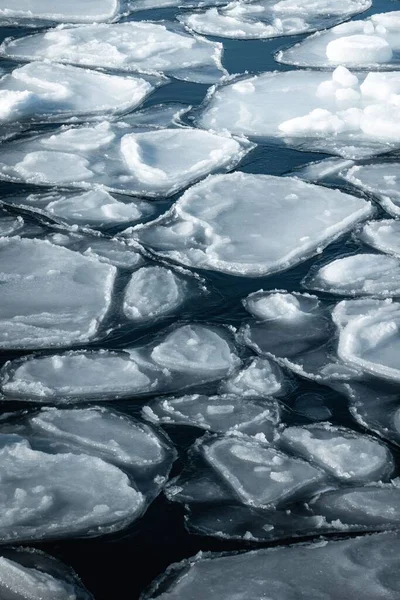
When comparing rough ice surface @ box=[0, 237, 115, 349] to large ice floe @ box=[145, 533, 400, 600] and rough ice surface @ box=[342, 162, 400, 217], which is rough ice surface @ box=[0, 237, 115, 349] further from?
rough ice surface @ box=[342, 162, 400, 217]

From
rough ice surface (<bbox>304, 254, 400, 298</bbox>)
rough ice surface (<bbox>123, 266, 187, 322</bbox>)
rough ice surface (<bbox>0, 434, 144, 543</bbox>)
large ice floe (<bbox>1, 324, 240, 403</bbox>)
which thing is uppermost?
rough ice surface (<bbox>0, 434, 144, 543</bbox>)

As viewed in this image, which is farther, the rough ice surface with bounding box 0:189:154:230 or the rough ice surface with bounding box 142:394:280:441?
the rough ice surface with bounding box 0:189:154:230

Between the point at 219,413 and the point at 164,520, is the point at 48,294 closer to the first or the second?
the point at 219,413

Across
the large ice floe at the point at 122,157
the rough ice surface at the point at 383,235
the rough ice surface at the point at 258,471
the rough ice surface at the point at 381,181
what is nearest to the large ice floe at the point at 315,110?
the rough ice surface at the point at 381,181

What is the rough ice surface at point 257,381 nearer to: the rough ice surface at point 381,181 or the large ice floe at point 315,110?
the rough ice surface at point 381,181

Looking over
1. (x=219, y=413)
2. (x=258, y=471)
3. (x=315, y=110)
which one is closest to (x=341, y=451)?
(x=258, y=471)

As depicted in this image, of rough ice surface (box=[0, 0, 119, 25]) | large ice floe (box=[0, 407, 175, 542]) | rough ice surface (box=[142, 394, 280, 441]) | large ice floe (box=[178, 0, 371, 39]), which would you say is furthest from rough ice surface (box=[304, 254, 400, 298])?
rough ice surface (box=[0, 0, 119, 25])
